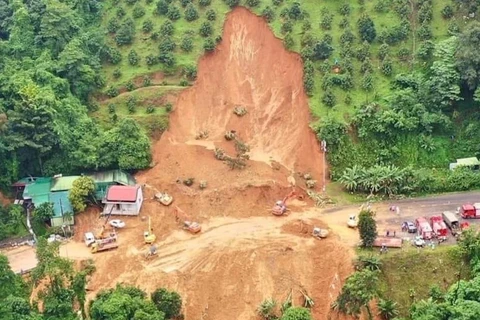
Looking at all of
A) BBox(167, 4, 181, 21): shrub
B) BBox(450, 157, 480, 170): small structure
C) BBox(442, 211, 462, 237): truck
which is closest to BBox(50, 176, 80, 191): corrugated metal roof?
BBox(167, 4, 181, 21): shrub

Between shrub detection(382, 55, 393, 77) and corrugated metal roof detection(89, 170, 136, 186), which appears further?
shrub detection(382, 55, 393, 77)

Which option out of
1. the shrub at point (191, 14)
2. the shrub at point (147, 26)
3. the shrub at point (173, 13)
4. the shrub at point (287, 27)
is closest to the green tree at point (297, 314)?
the shrub at point (287, 27)

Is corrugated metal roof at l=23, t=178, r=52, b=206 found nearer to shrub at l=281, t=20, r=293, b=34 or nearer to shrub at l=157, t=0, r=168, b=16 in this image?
shrub at l=157, t=0, r=168, b=16

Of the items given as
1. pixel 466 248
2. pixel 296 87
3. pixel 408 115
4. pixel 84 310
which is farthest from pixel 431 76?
pixel 84 310

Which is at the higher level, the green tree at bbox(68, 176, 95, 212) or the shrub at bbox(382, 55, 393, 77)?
the shrub at bbox(382, 55, 393, 77)

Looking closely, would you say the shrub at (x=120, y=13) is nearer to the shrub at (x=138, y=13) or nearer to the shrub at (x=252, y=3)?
the shrub at (x=138, y=13)

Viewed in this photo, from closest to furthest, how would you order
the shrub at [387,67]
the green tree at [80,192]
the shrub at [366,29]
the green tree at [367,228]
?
the green tree at [367,228] < the green tree at [80,192] < the shrub at [387,67] < the shrub at [366,29]

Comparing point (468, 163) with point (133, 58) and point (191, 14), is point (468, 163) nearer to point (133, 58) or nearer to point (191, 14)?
point (191, 14)

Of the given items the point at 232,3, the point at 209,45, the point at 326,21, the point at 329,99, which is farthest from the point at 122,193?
the point at 326,21
